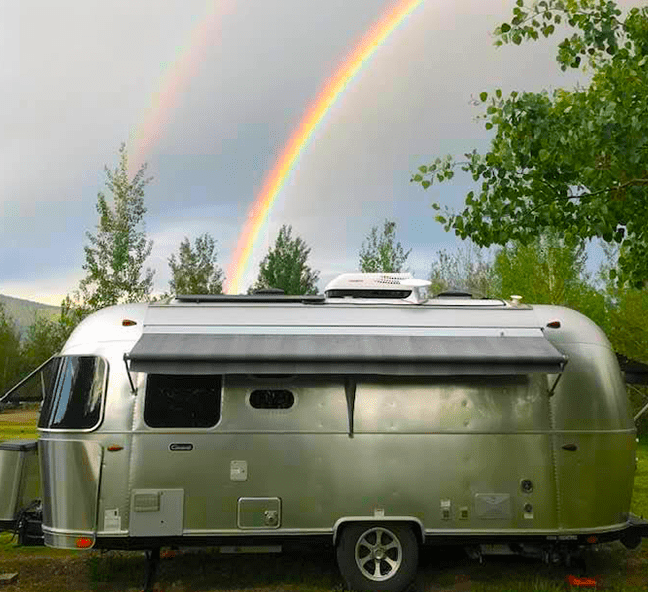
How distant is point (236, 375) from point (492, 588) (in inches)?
132

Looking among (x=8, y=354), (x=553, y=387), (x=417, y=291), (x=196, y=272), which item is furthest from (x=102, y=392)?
(x=8, y=354)

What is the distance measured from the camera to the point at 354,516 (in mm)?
7082

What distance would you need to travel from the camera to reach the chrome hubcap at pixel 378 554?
7191 mm

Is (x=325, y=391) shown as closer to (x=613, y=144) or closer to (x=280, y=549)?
(x=280, y=549)

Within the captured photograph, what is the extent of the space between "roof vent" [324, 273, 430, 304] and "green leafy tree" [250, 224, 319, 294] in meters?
25.9

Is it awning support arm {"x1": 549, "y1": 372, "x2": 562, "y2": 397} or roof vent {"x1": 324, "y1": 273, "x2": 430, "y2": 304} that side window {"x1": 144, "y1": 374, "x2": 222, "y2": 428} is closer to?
roof vent {"x1": 324, "y1": 273, "x2": 430, "y2": 304}

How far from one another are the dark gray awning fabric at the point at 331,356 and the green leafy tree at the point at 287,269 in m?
27.0

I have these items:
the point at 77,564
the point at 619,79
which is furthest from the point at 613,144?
the point at 77,564

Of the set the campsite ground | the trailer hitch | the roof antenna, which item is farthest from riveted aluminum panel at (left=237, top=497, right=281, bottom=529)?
the roof antenna

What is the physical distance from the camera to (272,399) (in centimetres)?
726

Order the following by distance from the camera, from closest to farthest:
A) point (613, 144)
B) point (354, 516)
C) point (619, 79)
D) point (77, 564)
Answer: point (354, 516) < point (77, 564) < point (613, 144) < point (619, 79)

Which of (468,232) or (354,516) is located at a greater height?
(468,232)

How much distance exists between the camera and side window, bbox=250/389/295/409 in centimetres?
724

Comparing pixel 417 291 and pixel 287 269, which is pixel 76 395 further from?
pixel 287 269
